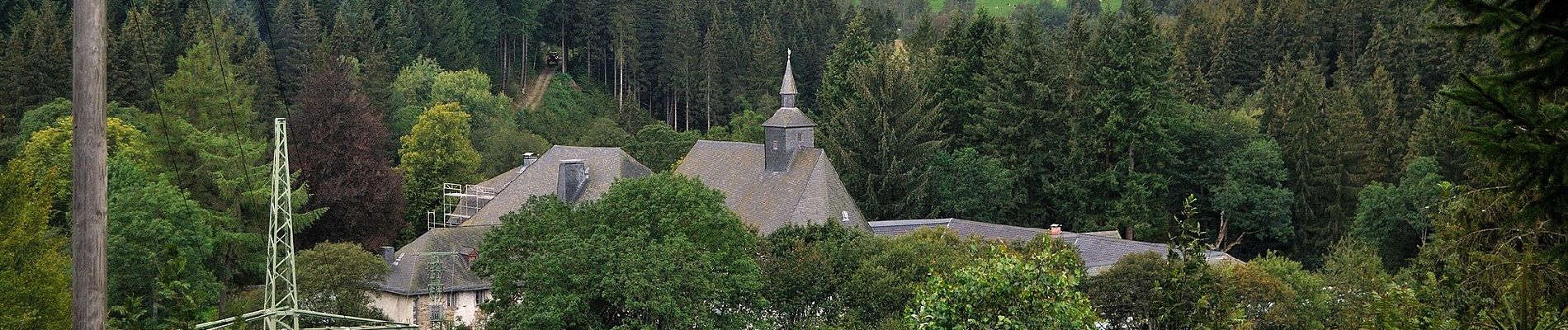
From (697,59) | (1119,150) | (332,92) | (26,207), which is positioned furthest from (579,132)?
(26,207)

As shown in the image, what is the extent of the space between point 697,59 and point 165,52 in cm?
3197

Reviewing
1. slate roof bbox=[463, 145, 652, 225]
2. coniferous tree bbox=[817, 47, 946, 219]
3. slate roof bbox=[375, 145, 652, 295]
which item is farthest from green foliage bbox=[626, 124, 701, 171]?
slate roof bbox=[463, 145, 652, 225]

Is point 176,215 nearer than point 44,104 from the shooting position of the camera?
Yes

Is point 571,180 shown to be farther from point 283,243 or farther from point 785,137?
point 283,243

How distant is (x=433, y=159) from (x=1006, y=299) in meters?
53.9

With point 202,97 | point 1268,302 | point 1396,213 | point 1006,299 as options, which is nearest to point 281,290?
point 202,97

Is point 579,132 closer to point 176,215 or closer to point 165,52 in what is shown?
point 165,52

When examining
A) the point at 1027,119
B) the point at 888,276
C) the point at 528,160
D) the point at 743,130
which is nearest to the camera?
the point at 888,276

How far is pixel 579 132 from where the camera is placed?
82438 mm

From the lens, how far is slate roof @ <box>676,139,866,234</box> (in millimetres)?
48312

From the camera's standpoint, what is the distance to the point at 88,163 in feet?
33.4

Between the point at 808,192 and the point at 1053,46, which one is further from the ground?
the point at 1053,46

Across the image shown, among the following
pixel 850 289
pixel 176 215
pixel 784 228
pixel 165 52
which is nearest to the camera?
pixel 850 289

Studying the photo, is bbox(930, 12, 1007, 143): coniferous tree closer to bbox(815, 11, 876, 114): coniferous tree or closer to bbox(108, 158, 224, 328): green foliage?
bbox(815, 11, 876, 114): coniferous tree
